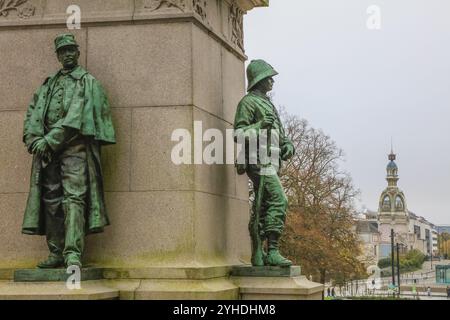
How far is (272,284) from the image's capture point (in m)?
7.98

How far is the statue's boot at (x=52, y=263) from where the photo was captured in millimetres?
7492

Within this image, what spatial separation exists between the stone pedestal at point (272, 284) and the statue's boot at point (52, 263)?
Answer: 1.98m

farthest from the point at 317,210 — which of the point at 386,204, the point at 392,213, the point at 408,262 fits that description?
the point at 386,204

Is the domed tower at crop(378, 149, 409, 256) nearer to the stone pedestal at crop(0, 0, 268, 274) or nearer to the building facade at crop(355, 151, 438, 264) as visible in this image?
the building facade at crop(355, 151, 438, 264)

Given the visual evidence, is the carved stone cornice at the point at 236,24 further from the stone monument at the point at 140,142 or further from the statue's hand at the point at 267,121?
the statue's hand at the point at 267,121

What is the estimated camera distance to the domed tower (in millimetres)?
145250

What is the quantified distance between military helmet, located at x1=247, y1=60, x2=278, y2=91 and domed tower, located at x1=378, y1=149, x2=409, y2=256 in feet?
439

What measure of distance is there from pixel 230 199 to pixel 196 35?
214 centimetres

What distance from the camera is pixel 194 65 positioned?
8188mm

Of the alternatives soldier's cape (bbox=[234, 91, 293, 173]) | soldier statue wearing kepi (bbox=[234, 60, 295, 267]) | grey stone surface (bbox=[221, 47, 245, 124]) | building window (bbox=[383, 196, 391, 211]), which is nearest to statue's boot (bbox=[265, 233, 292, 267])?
soldier statue wearing kepi (bbox=[234, 60, 295, 267])

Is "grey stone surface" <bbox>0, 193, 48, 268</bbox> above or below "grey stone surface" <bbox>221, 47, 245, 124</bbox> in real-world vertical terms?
below

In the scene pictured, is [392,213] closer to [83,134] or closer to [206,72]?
[206,72]

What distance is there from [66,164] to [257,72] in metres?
2.73
